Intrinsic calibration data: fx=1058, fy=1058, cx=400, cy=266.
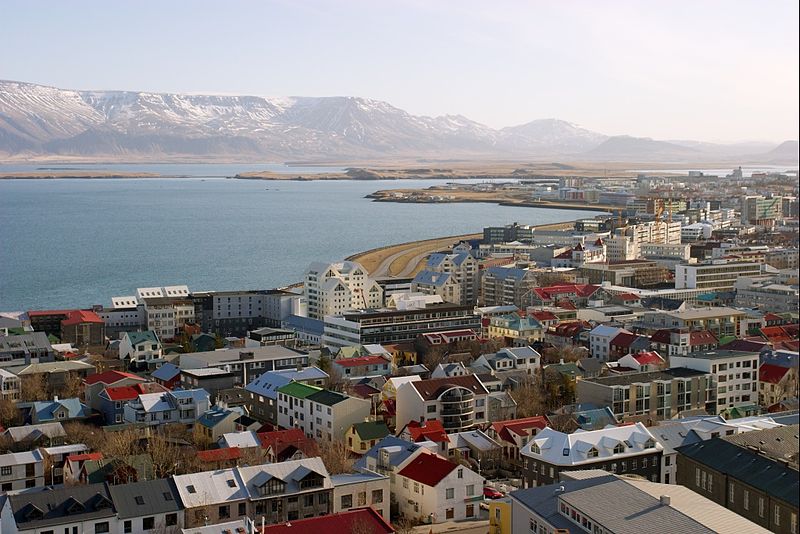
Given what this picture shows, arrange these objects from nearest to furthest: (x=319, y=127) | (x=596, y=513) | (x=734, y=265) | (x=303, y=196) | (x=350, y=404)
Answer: (x=596, y=513) → (x=350, y=404) → (x=734, y=265) → (x=303, y=196) → (x=319, y=127)

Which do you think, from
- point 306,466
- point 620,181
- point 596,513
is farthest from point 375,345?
point 620,181

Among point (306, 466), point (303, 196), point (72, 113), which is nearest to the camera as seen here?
point (306, 466)

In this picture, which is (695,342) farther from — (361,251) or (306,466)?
(361,251)

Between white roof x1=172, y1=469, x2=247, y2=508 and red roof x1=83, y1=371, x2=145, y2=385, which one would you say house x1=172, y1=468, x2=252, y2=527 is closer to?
white roof x1=172, y1=469, x2=247, y2=508

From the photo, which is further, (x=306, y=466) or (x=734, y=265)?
(x=734, y=265)

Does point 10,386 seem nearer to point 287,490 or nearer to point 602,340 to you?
point 287,490

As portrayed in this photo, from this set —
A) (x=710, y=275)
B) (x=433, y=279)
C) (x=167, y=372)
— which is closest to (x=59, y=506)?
(x=167, y=372)

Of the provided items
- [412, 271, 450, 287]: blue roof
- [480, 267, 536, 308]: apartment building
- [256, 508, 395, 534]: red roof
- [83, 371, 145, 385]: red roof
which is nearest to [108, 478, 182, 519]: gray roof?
[256, 508, 395, 534]: red roof
